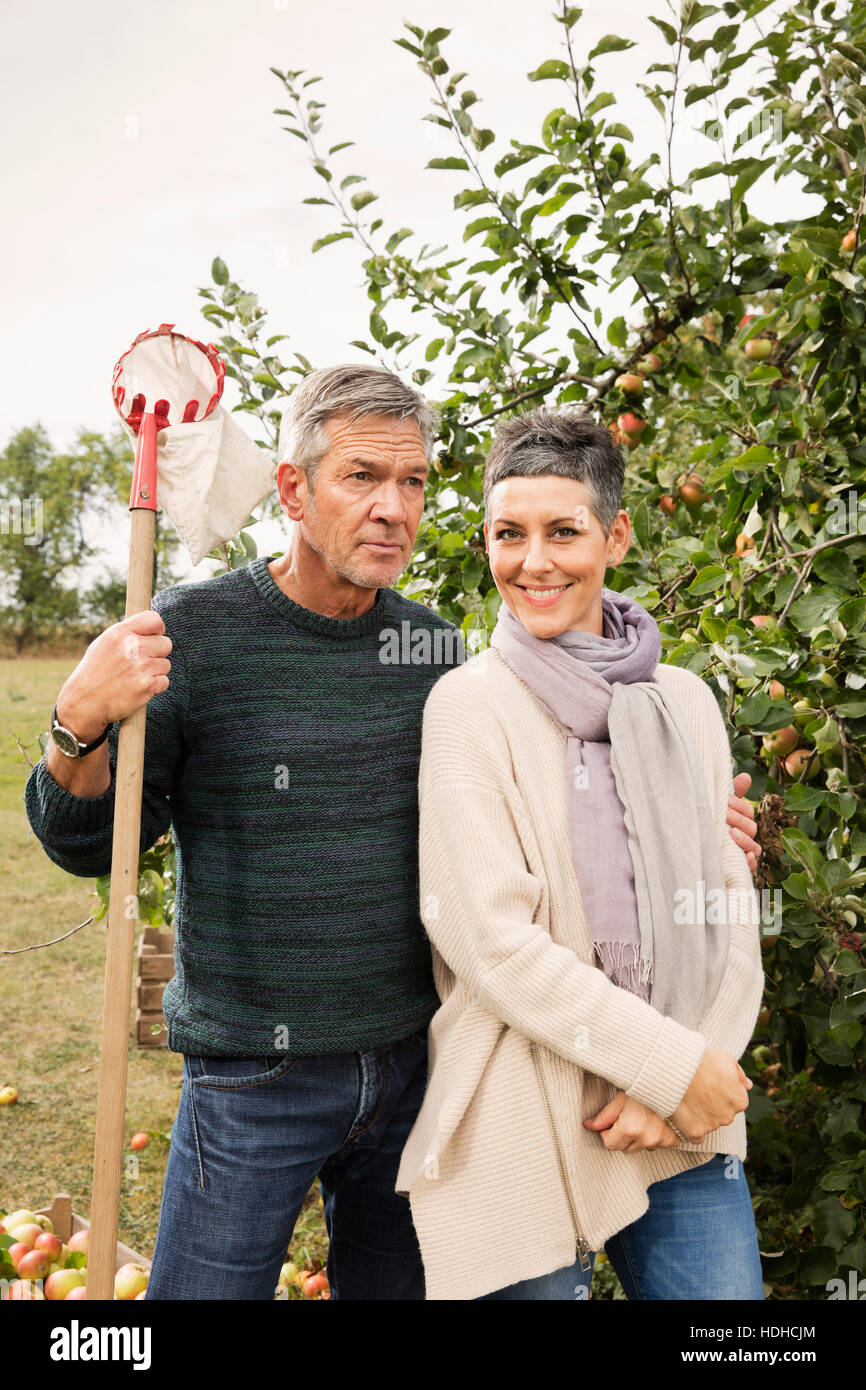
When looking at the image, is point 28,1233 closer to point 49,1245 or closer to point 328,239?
point 49,1245

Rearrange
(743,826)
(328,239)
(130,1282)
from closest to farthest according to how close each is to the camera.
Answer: (743,826), (130,1282), (328,239)

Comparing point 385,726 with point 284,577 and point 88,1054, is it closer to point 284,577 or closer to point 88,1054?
point 284,577

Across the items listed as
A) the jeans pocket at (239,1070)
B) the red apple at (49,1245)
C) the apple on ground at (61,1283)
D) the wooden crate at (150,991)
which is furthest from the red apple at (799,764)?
the wooden crate at (150,991)

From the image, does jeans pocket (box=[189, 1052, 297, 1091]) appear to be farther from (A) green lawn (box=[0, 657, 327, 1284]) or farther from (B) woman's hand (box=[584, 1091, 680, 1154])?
(B) woman's hand (box=[584, 1091, 680, 1154])

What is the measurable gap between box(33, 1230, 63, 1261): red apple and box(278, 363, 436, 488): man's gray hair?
2044 mm

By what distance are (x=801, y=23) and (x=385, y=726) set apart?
200 centimetres

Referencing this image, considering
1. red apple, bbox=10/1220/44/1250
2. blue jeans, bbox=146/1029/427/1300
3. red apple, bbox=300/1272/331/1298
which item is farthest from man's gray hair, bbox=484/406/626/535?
red apple, bbox=10/1220/44/1250

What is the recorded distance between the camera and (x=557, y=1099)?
56.6 inches

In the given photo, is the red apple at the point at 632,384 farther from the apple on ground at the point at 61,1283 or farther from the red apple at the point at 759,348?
the apple on ground at the point at 61,1283

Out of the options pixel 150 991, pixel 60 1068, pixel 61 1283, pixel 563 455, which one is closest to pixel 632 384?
pixel 563 455

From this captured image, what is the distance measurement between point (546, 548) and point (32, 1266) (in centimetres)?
211

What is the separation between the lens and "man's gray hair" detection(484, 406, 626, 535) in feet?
5.22

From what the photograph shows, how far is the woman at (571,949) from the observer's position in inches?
55.2

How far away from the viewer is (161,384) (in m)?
1.59
